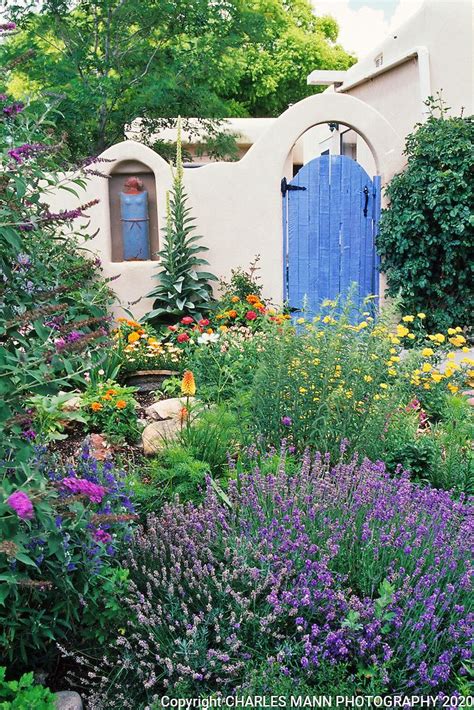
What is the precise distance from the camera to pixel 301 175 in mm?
8492

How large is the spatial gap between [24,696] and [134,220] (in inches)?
276

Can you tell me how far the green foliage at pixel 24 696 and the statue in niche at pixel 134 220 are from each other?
6.86 m

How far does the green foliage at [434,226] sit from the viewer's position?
783cm

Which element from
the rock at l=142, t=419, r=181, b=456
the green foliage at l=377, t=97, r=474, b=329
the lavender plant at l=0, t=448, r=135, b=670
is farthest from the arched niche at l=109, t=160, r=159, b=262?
the lavender plant at l=0, t=448, r=135, b=670

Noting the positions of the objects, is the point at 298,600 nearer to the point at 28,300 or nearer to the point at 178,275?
the point at 28,300

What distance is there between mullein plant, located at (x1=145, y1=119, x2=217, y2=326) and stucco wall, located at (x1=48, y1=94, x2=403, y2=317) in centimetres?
27

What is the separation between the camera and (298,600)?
2.50m

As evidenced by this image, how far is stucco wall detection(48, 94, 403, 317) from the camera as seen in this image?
8461 millimetres

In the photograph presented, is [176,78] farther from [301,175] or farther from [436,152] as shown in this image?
[436,152]

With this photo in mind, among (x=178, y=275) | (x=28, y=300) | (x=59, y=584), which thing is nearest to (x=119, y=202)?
(x=178, y=275)

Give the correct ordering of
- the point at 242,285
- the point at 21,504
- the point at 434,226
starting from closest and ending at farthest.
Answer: the point at 21,504, the point at 434,226, the point at 242,285

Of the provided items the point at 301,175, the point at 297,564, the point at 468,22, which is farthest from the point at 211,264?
the point at 297,564

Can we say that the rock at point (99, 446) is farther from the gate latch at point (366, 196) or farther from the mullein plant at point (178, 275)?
the gate latch at point (366, 196)

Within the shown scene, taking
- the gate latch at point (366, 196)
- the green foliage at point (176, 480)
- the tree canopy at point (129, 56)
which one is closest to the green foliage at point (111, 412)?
the green foliage at point (176, 480)
